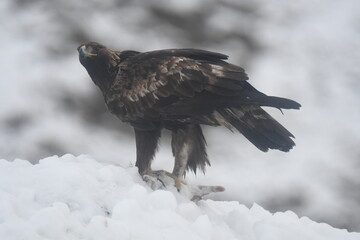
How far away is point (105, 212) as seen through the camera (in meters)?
4.91

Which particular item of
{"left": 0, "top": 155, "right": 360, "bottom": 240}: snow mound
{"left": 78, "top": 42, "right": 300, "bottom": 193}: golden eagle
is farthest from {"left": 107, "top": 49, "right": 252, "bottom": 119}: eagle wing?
{"left": 0, "top": 155, "right": 360, "bottom": 240}: snow mound

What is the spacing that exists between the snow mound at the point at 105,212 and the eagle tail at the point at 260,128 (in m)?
0.70

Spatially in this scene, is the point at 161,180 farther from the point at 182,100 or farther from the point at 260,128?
the point at 260,128

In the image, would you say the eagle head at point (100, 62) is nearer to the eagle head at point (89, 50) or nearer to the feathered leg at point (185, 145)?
the eagle head at point (89, 50)

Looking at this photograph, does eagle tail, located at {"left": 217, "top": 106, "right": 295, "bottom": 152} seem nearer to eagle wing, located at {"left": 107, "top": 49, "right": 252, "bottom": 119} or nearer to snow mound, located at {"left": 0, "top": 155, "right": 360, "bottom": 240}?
eagle wing, located at {"left": 107, "top": 49, "right": 252, "bottom": 119}

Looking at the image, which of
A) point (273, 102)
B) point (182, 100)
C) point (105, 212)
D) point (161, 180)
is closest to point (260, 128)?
point (273, 102)

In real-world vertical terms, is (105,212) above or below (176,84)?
below

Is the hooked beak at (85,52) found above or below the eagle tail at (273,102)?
above

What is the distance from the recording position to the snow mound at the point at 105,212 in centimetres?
426

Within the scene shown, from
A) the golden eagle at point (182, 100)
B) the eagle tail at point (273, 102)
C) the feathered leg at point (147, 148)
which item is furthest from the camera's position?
the feathered leg at point (147, 148)

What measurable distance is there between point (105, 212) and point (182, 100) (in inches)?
69.7

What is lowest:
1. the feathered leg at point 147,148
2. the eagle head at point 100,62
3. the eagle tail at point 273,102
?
the feathered leg at point 147,148

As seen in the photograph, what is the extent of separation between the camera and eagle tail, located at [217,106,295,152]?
6203mm

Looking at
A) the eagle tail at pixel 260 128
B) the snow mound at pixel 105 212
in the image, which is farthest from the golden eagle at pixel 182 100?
the snow mound at pixel 105 212
